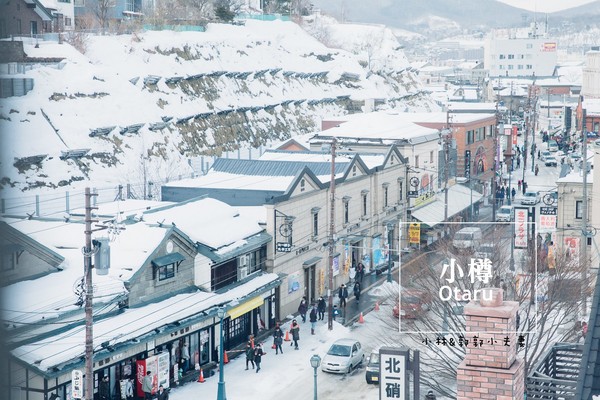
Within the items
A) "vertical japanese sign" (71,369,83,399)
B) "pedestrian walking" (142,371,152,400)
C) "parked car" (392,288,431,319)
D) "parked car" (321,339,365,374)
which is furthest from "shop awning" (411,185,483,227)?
"vertical japanese sign" (71,369,83,399)

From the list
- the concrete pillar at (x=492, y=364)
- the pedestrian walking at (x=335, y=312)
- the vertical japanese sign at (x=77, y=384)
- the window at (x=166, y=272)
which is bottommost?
the pedestrian walking at (x=335, y=312)

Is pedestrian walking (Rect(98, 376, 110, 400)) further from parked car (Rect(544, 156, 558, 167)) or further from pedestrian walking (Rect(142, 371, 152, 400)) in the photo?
parked car (Rect(544, 156, 558, 167))

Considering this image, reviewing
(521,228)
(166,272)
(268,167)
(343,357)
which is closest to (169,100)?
(268,167)

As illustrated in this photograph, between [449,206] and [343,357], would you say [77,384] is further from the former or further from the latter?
[449,206]

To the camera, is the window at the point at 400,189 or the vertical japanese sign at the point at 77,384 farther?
the window at the point at 400,189

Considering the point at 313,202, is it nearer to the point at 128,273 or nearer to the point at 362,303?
the point at 362,303

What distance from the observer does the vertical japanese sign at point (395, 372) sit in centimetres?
1311

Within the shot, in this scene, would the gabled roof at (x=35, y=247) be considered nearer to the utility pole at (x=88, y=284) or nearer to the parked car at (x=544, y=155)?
the utility pole at (x=88, y=284)

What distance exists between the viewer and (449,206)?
166 ft

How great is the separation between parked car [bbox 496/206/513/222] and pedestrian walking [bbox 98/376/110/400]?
2890 cm

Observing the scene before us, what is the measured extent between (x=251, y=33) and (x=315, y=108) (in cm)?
1298

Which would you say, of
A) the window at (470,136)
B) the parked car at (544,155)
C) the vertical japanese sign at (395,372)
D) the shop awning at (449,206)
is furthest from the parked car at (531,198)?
the vertical japanese sign at (395,372)

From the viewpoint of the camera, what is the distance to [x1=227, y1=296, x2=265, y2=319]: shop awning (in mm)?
28395

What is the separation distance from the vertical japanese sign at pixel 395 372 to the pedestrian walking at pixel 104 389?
35.8 ft
